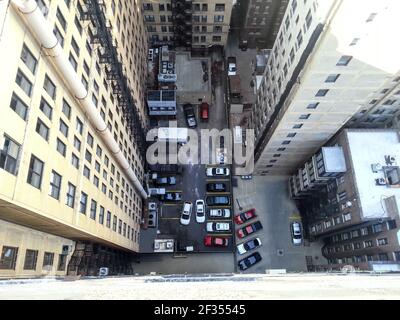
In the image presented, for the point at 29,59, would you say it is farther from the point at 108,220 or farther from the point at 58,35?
the point at 108,220

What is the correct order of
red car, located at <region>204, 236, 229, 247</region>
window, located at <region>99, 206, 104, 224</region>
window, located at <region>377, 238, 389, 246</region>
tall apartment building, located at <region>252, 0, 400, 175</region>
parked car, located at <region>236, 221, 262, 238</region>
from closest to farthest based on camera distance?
tall apartment building, located at <region>252, 0, 400, 175</region> < window, located at <region>99, 206, 104, 224</region> < window, located at <region>377, 238, 389, 246</region> < red car, located at <region>204, 236, 229, 247</region> < parked car, located at <region>236, 221, 262, 238</region>

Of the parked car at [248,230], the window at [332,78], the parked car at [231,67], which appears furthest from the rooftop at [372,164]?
the parked car at [231,67]

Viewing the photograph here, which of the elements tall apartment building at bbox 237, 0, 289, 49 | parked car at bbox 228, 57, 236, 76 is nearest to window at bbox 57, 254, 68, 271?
parked car at bbox 228, 57, 236, 76

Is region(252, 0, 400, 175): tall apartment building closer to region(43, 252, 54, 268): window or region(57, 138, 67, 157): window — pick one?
region(57, 138, 67, 157): window

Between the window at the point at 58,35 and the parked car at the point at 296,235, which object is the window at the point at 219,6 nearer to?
the window at the point at 58,35

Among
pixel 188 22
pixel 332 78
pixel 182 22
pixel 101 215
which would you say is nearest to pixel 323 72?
pixel 332 78

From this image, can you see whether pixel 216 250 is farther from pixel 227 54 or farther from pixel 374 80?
pixel 227 54
